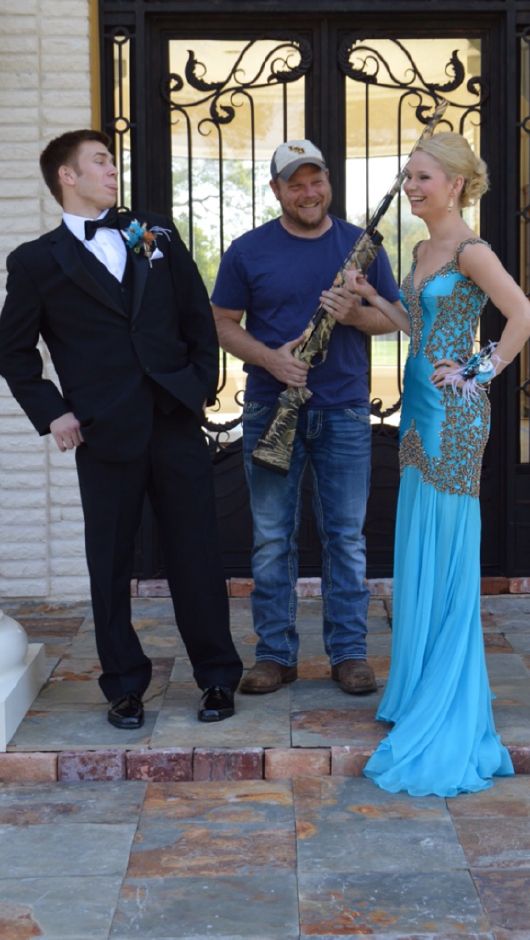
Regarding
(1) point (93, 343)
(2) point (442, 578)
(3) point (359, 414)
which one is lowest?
(2) point (442, 578)

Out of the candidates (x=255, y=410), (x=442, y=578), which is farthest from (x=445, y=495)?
(x=255, y=410)

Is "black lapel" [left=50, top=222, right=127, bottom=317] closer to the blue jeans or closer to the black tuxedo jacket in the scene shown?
the black tuxedo jacket

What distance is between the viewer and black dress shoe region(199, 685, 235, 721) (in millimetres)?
4793

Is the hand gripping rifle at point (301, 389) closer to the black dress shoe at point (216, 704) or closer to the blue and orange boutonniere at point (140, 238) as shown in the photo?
the blue and orange boutonniere at point (140, 238)

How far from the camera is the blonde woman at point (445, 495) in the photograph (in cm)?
438

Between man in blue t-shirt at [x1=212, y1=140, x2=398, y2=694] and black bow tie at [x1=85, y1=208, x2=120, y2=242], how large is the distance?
1.71 feet

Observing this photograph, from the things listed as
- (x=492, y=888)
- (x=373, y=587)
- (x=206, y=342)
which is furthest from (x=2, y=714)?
(x=373, y=587)

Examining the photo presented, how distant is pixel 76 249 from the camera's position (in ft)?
15.0

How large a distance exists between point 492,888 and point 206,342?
2036 millimetres

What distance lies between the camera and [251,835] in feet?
13.2

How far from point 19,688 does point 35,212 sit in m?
2.59

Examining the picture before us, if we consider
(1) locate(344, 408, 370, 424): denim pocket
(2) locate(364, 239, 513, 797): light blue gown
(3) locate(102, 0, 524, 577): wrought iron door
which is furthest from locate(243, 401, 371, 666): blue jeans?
(3) locate(102, 0, 524, 577): wrought iron door

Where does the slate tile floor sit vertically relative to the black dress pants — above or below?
below

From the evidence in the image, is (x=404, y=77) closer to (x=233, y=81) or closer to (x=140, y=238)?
(x=233, y=81)
